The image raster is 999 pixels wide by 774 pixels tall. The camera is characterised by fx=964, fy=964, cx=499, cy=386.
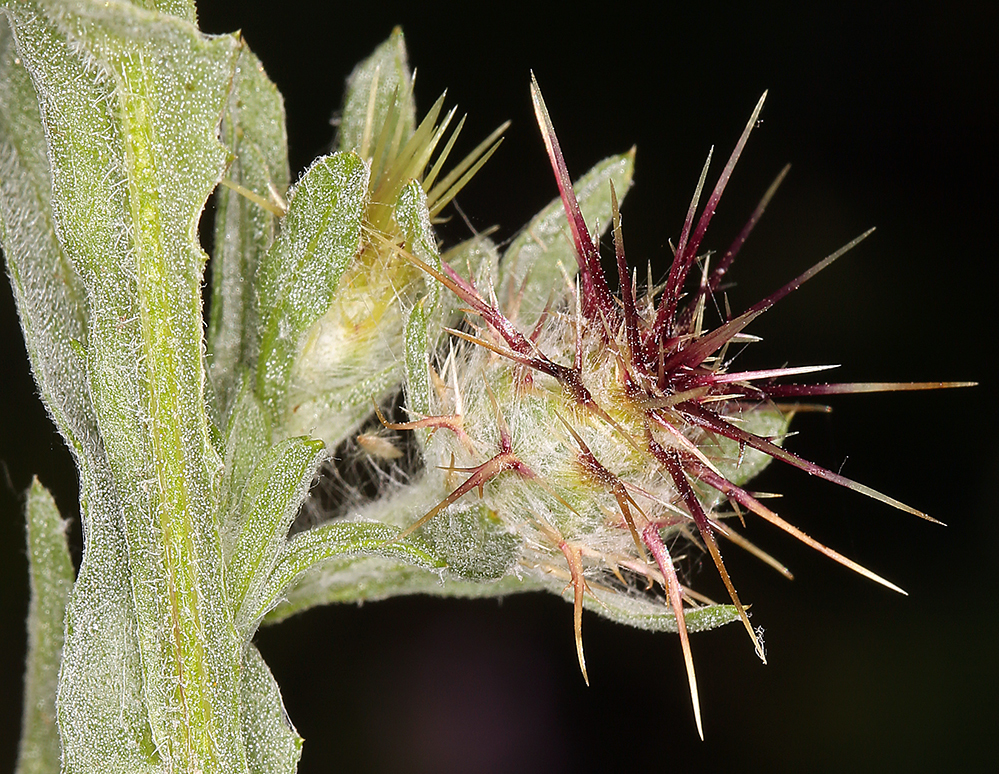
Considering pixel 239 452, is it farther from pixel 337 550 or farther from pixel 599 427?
pixel 599 427

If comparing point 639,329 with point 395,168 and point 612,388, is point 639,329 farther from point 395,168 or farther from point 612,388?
point 395,168

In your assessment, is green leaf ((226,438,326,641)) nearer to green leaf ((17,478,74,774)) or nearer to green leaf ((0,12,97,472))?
green leaf ((0,12,97,472))

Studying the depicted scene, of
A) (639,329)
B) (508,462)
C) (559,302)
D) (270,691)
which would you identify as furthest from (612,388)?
(270,691)

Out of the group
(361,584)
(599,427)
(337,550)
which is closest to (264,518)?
(337,550)

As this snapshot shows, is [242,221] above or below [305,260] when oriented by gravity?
above

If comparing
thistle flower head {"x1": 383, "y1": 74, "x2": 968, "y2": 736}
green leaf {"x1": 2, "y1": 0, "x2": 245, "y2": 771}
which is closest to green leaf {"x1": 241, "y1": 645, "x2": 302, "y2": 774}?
green leaf {"x1": 2, "y1": 0, "x2": 245, "y2": 771}
